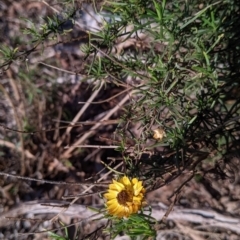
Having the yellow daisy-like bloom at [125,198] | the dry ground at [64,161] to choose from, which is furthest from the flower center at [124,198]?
the dry ground at [64,161]

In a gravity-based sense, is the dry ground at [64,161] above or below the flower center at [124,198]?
above

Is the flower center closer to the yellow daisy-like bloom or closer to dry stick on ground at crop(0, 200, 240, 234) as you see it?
the yellow daisy-like bloom

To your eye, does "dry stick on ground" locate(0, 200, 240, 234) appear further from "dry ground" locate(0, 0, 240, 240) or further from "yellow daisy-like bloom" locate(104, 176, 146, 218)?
"yellow daisy-like bloom" locate(104, 176, 146, 218)

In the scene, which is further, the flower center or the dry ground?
Answer: the dry ground

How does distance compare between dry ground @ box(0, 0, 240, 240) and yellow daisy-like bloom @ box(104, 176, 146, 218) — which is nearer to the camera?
yellow daisy-like bloom @ box(104, 176, 146, 218)

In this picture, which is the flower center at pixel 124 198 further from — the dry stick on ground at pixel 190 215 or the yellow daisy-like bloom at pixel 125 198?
the dry stick on ground at pixel 190 215

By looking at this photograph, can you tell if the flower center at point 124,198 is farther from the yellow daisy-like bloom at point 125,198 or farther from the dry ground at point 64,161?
the dry ground at point 64,161

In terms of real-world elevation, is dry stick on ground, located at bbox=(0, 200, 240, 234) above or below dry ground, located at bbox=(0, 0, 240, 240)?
below

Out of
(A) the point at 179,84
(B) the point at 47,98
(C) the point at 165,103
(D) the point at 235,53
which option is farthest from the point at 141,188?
(B) the point at 47,98

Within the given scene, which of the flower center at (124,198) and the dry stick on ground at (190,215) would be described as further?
the dry stick on ground at (190,215)

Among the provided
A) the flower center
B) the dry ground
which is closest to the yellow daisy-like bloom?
the flower center
